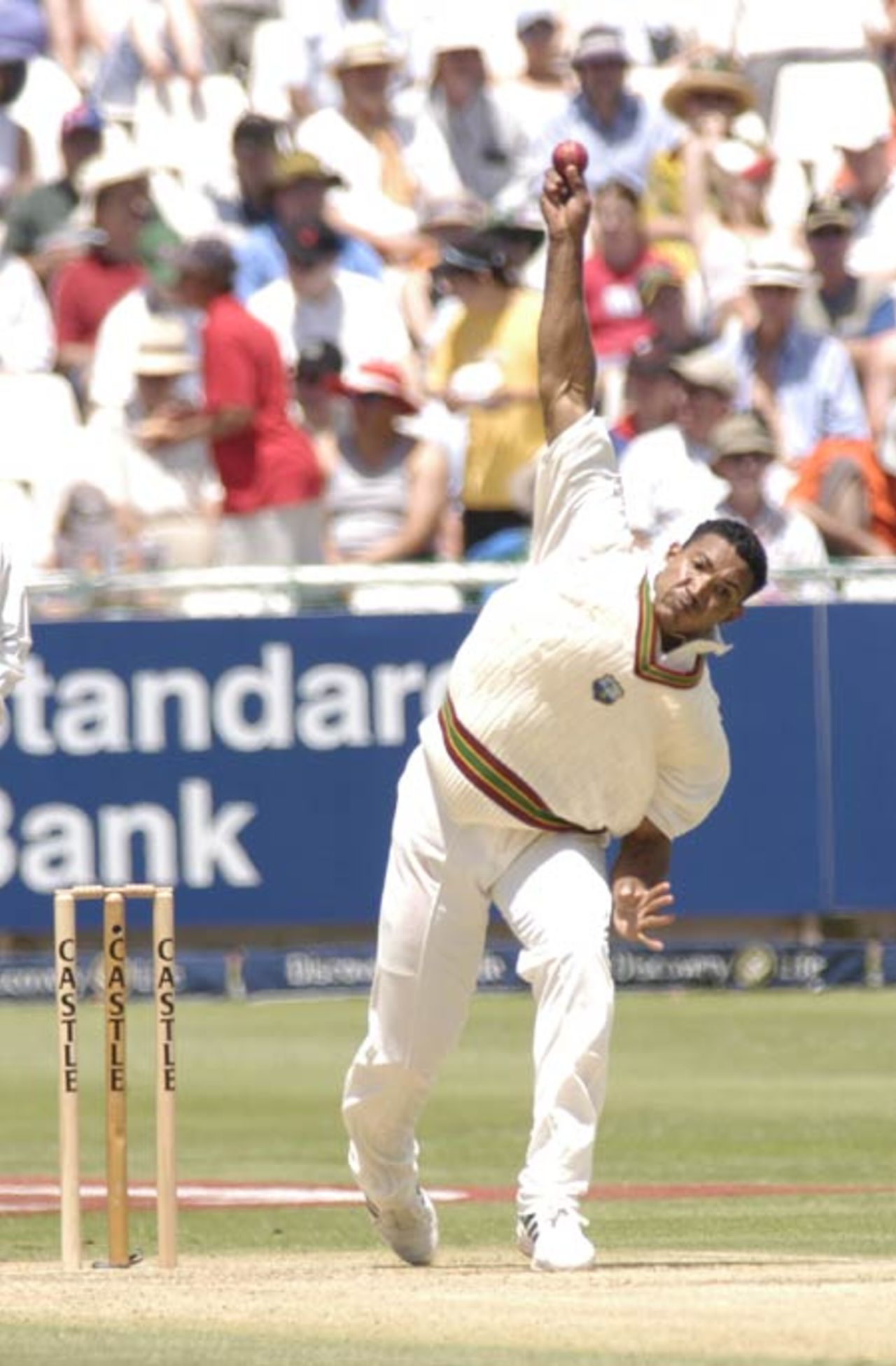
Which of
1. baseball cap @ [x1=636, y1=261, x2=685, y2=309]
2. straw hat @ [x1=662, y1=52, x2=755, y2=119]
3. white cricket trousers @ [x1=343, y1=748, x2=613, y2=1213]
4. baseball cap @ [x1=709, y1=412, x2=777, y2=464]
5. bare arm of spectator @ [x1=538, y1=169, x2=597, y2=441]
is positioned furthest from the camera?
straw hat @ [x1=662, y1=52, x2=755, y2=119]

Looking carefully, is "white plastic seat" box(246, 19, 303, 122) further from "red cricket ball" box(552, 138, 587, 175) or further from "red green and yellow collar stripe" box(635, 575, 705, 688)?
"red green and yellow collar stripe" box(635, 575, 705, 688)

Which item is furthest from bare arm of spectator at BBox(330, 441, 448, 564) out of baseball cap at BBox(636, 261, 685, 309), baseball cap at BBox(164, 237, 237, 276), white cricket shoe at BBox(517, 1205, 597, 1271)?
white cricket shoe at BBox(517, 1205, 597, 1271)

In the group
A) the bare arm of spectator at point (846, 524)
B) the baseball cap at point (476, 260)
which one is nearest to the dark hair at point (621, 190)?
the baseball cap at point (476, 260)

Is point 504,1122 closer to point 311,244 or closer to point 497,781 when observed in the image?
point 497,781

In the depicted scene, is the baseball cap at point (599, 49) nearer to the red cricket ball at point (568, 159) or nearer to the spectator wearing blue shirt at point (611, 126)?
the spectator wearing blue shirt at point (611, 126)

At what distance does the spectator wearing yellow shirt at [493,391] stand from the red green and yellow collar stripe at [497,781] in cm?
787

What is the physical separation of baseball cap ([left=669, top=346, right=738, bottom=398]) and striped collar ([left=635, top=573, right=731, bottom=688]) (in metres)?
7.93

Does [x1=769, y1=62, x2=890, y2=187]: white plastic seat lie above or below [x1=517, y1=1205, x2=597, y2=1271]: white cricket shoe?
above

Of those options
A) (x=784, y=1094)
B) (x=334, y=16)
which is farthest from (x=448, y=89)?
(x=784, y=1094)

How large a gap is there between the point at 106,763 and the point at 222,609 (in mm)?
820

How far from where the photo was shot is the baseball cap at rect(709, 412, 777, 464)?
15.8 meters

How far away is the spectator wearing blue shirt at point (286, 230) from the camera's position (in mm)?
18594

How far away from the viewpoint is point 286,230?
18.8m

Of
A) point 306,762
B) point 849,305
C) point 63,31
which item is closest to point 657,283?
point 849,305
